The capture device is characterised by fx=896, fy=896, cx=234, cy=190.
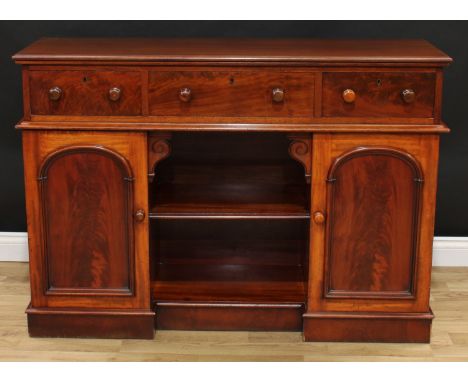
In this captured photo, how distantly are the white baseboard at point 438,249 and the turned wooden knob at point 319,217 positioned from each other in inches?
32.7

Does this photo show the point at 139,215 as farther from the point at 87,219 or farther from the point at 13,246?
the point at 13,246

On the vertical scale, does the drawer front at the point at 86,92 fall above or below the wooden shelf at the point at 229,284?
above

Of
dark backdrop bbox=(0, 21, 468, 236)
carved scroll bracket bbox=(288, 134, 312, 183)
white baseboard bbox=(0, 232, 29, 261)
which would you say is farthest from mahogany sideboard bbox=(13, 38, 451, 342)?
white baseboard bbox=(0, 232, 29, 261)

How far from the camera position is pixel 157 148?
259 cm

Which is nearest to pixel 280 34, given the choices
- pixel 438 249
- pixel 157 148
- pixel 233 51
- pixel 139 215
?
pixel 233 51

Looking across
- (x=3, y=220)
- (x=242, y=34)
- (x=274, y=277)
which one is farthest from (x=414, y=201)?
(x=3, y=220)

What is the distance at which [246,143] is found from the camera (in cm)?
305

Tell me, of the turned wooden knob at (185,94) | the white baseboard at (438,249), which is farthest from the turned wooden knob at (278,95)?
the white baseboard at (438,249)

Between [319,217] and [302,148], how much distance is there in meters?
0.21

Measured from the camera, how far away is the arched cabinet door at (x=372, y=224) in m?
2.58

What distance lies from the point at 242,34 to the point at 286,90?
61cm

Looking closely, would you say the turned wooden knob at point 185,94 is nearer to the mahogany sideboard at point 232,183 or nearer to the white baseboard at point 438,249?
the mahogany sideboard at point 232,183

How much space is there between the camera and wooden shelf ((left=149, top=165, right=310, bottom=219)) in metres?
2.69

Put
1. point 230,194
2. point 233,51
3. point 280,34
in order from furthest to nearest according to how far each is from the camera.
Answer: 1. point 280,34
2. point 230,194
3. point 233,51
